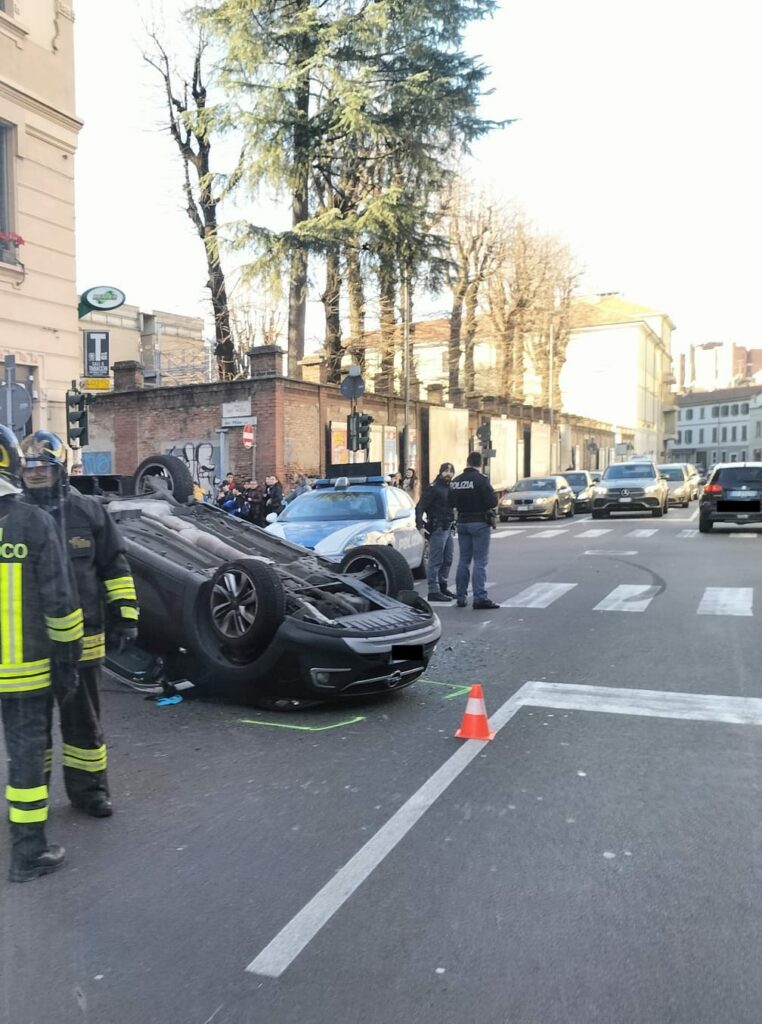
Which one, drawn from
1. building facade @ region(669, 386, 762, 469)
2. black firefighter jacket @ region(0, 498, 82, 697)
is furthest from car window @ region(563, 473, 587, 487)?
building facade @ region(669, 386, 762, 469)

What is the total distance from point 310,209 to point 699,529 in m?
14.5

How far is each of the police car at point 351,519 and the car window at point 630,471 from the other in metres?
14.8

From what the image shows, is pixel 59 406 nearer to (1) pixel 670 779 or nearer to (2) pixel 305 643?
(2) pixel 305 643

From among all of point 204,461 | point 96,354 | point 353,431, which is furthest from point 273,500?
point 204,461

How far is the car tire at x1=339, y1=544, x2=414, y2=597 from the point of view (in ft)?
24.8

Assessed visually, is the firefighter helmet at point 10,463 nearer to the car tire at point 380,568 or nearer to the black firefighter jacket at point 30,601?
the black firefighter jacket at point 30,601

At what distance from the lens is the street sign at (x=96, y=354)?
60.7 ft

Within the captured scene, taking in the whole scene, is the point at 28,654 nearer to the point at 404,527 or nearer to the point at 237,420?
the point at 404,527

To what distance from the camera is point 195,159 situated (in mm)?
26547

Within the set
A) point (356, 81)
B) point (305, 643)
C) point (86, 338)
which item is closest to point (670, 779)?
point (305, 643)

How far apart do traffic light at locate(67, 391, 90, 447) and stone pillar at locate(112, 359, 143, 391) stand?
10.0 m

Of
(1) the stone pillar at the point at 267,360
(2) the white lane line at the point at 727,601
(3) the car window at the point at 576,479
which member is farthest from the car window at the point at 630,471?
(2) the white lane line at the point at 727,601

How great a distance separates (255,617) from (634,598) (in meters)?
6.49

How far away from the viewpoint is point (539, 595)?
11.4 m
